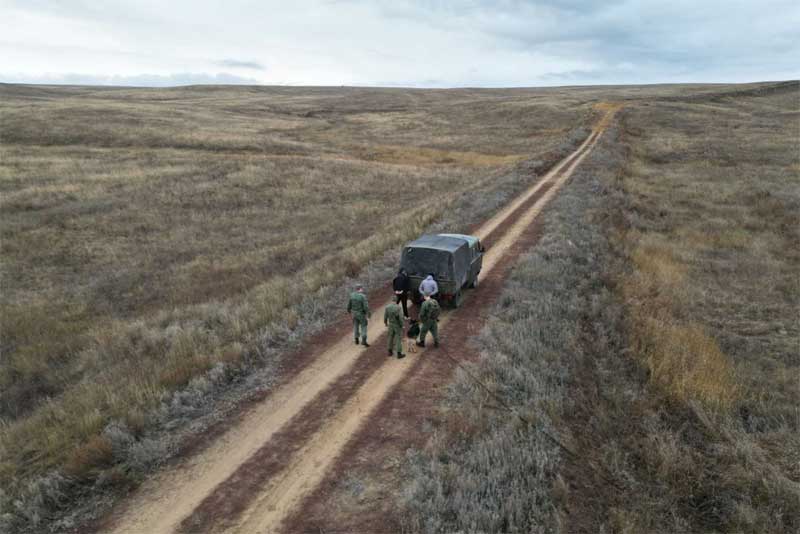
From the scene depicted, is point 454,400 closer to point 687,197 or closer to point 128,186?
point 687,197

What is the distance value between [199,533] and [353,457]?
7.74 feet

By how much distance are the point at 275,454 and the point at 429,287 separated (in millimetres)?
6181

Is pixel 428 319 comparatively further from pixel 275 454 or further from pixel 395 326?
pixel 275 454

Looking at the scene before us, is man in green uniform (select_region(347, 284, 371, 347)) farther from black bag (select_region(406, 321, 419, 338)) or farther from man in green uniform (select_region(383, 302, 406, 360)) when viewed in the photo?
black bag (select_region(406, 321, 419, 338))

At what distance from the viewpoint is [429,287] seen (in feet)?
43.0

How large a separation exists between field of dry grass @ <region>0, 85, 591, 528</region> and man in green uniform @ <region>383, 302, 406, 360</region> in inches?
111

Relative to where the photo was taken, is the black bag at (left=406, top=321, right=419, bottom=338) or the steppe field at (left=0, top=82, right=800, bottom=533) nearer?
the steppe field at (left=0, top=82, right=800, bottom=533)

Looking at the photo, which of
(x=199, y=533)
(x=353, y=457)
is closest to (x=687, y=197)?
(x=353, y=457)

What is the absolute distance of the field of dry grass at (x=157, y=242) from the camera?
10211mm

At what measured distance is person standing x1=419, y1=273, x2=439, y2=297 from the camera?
13.0 metres

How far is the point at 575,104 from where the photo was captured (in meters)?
101

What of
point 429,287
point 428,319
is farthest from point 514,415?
point 429,287

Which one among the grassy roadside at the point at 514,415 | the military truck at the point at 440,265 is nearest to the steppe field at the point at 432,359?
the grassy roadside at the point at 514,415

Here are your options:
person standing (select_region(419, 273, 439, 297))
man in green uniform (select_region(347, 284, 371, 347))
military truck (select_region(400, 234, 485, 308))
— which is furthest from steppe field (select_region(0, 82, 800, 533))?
person standing (select_region(419, 273, 439, 297))
